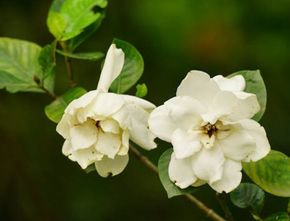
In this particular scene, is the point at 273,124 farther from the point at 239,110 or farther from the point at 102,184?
the point at 239,110

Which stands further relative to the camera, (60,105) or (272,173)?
(60,105)

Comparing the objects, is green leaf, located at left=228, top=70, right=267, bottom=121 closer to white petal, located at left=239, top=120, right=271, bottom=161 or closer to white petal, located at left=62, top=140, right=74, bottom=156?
white petal, located at left=239, top=120, right=271, bottom=161

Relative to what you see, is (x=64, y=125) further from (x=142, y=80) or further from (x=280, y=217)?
(x=142, y=80)

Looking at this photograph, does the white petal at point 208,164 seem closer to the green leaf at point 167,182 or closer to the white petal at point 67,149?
the green leaf at point 167,182

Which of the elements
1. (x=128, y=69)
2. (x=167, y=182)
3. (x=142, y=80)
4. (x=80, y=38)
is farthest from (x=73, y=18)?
(x=142, y=80)

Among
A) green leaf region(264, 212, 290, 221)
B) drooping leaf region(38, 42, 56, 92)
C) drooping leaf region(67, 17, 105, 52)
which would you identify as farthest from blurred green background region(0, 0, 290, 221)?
green leaf region(264, 212, 290, 221)

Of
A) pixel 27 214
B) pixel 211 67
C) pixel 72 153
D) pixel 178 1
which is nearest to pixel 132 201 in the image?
pixel 27 214

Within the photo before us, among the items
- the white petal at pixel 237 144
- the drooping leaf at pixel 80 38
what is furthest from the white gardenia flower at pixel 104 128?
the drooping leaf at pixel 80 38
